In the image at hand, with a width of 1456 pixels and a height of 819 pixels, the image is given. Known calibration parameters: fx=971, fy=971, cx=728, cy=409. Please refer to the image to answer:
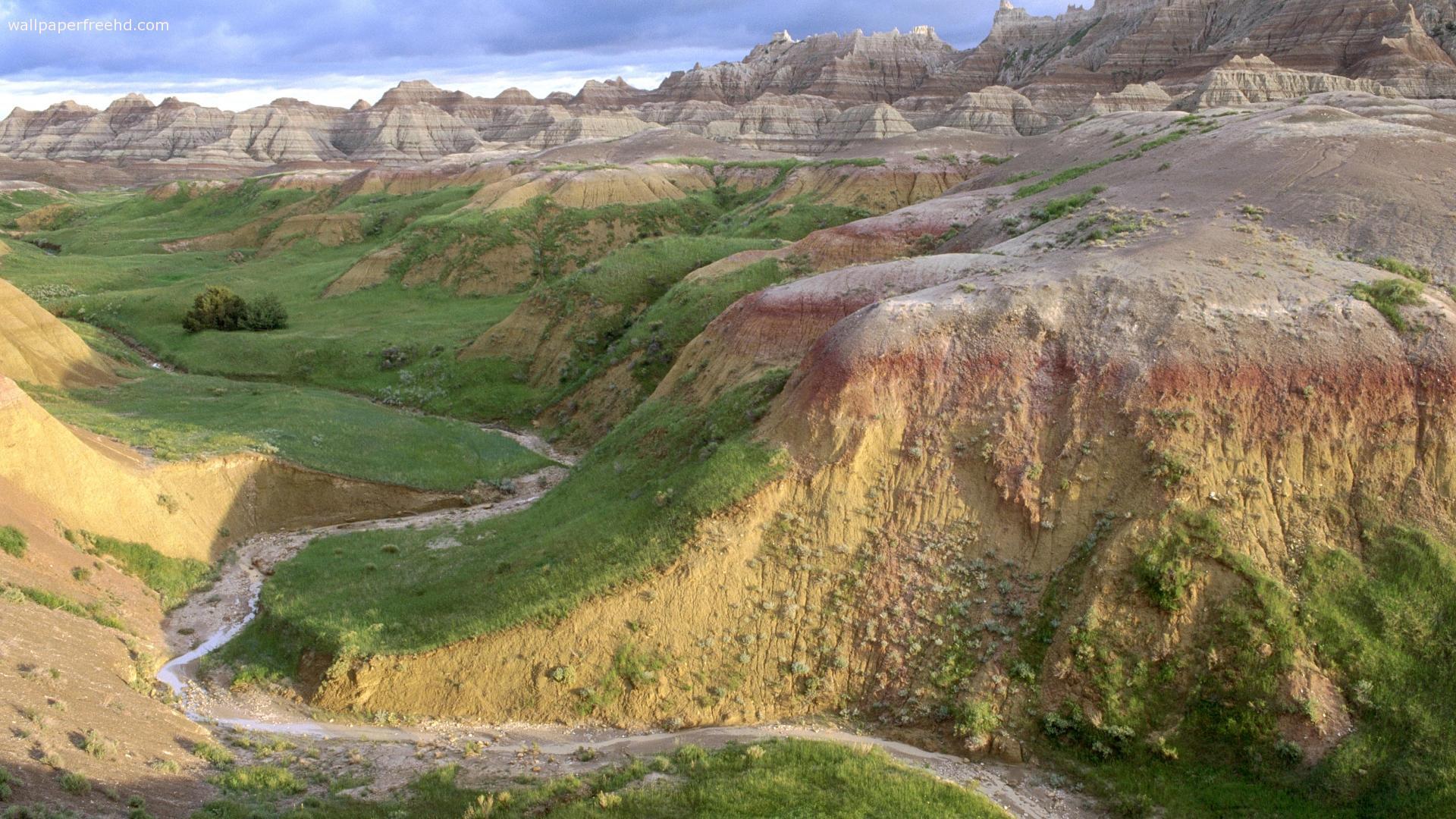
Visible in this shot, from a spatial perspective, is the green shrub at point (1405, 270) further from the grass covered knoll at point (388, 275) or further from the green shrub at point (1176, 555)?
the grass covered knoll at point (388, 275)

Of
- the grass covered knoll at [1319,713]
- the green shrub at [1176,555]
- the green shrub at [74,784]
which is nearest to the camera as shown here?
the green shrub at [74,784]

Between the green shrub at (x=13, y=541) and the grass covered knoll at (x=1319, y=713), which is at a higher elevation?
the green shrub at (x=13, y=541)

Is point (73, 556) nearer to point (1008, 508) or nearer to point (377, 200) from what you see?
point (1008, 508)

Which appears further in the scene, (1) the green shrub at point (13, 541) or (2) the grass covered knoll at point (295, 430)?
(2) the grass covered knoll at point (295, 430)

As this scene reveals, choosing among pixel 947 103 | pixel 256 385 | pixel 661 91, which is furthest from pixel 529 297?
pixel 661 91

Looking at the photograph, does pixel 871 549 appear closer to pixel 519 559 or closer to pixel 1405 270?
pixel 519 559

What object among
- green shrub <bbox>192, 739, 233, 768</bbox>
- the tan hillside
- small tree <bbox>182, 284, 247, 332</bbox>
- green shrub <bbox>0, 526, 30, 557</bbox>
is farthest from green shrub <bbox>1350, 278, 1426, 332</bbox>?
small tree <bbox>182, 284, 247, 332</bbox>

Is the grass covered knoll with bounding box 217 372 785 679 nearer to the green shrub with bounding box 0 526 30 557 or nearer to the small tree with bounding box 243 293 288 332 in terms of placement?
the green shrub with bounding box 0 526 30 557

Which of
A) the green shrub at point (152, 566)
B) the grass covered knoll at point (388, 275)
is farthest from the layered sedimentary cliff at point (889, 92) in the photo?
the green shrub at point (152, 566)
